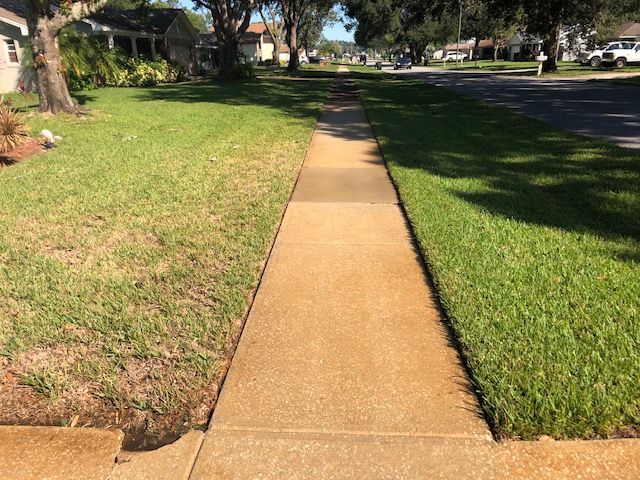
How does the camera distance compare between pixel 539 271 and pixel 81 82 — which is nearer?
pixel 539 271

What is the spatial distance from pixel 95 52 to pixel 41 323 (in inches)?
812

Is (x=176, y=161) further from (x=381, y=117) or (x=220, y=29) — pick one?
(x=220, y=29)

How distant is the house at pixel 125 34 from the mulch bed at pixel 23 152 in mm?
15988

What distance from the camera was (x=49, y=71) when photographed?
11727 mm

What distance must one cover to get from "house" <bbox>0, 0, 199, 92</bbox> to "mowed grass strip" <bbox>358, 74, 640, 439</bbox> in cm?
2139

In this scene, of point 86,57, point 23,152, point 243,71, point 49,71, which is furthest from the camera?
point 243,71

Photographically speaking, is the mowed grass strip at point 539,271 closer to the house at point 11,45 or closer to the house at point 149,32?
the house at point 11,45

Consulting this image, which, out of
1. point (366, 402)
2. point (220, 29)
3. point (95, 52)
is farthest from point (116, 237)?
point (220, 29)

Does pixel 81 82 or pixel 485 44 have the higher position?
pixel 485 44

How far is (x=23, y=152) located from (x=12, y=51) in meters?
17.4

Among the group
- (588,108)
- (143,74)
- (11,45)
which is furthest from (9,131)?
(143,74)

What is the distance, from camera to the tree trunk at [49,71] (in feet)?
37.3

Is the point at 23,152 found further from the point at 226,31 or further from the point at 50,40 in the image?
the point at 226,31

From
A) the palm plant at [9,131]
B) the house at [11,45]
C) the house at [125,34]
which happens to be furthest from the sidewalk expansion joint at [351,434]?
the house at [125,34]
